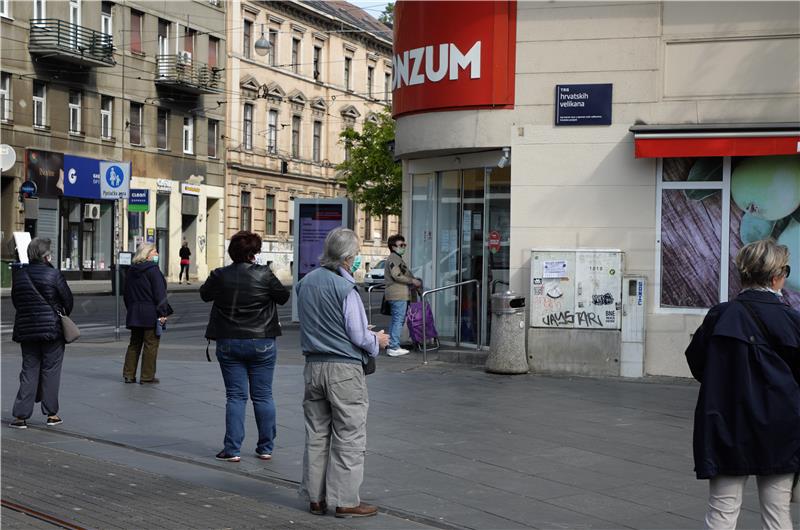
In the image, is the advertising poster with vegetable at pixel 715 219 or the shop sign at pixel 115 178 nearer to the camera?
the advertising poster with vegetable at pixel 715 219

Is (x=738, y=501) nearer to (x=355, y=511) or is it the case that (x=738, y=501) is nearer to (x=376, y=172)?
(x=355, y=511)

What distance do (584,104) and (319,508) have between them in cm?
902

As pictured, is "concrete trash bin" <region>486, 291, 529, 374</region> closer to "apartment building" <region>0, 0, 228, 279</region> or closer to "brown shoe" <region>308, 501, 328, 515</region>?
"brown shoe" <region>308, 501, 328, 515</region>

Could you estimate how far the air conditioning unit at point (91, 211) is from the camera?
43.2 m

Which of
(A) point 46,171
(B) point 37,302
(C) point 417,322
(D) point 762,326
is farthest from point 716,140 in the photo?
(A) point 46,171

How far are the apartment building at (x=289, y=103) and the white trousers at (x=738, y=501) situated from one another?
4458 cm

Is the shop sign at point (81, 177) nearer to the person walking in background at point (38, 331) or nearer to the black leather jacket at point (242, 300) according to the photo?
the person walking in background at point (38, 331)

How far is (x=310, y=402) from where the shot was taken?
23.1 ft

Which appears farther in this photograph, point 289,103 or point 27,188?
point 289,103

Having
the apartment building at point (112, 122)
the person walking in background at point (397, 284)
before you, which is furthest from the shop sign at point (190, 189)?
the person walking in background at point (397, 284)

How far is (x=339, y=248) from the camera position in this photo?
7.04m

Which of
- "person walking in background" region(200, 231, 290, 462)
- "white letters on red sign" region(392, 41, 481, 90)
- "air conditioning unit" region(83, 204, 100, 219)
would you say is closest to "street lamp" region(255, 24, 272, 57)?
"air conditioning unit" region(83, 204, 100, 219)

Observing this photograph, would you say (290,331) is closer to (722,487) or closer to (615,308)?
(615,308)

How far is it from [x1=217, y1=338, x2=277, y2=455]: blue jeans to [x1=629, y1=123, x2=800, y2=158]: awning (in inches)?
281
